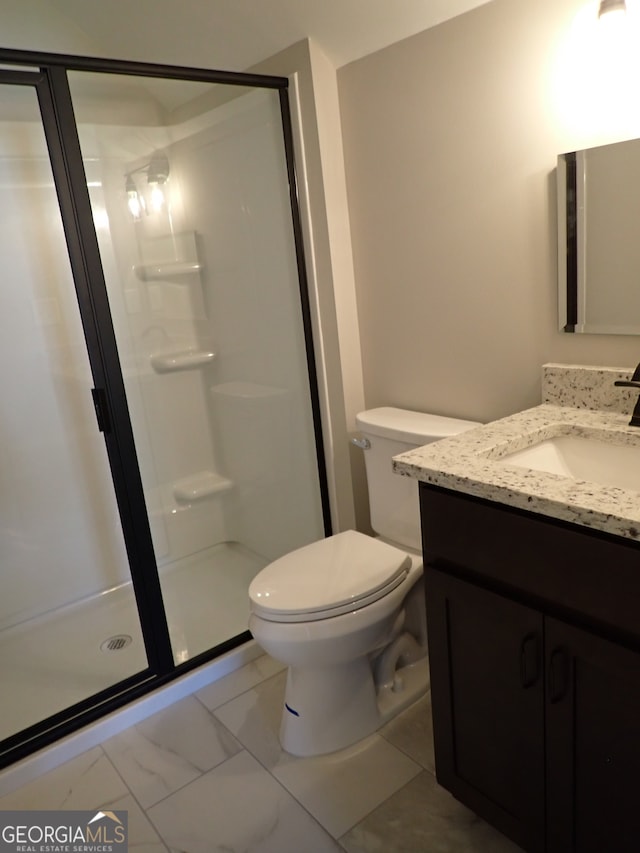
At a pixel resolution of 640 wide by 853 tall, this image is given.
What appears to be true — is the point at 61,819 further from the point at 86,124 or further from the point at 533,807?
the point at 86,124

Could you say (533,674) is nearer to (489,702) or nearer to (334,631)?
(489,702)

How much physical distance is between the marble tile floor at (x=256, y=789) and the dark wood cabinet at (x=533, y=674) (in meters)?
0.17

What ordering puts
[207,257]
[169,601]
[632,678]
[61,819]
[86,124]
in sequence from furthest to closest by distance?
Answer: 1. [207,257]
2. [169,601]
3. [86,124]
4. [61,819]
5. [632,678]

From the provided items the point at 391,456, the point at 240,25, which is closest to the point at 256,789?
the point at 391,456

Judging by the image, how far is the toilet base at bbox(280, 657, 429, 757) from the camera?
1.71m

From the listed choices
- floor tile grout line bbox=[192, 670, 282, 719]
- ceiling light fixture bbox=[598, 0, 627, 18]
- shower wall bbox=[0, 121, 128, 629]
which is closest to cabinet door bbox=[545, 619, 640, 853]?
floor tile grout line bbox=[192, 670, 282, 719]

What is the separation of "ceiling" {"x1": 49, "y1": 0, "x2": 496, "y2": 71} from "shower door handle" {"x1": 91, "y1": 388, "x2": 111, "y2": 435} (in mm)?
1228

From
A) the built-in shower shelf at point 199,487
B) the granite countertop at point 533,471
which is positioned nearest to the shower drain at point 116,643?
the built-in shower shelf at point 199,487

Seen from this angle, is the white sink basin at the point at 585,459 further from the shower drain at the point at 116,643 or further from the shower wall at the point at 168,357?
the shower drain at the point at 116,643

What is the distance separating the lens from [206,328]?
2520 millimetres

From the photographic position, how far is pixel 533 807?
1228mm

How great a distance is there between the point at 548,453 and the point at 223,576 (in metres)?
1.56

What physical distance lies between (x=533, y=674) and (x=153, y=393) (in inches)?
67.4

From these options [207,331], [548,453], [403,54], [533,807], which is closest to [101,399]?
[207,331]
